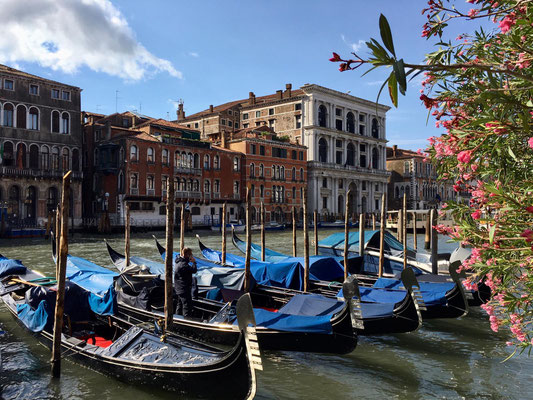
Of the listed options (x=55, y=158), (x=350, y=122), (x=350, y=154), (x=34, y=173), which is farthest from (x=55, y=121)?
(x=350, y=122)

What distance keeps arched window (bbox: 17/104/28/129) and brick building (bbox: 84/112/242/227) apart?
167 inches

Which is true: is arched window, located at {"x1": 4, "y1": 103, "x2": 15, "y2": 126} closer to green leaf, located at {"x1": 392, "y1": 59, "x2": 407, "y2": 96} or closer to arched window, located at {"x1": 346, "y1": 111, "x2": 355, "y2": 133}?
green leaf, located at {"x1": 392, "y1": 59, "x2": 407, "y2": 96}

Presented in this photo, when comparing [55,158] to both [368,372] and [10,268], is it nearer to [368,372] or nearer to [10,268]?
[10,268]

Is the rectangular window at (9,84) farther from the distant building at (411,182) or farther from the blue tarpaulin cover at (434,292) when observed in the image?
the distant building at (411,182)

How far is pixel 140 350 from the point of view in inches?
205

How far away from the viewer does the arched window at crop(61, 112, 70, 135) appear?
27.5 metres

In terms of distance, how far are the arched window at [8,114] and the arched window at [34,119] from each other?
958 mm

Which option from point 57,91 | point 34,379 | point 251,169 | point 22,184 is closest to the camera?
point 34,379

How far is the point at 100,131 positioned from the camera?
29.4 metres

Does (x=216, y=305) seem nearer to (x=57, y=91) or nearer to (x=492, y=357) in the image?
(x=492, y=357)

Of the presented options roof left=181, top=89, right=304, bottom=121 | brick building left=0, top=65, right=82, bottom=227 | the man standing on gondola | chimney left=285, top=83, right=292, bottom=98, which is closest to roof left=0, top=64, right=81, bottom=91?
brick building left=0, top=65, right=82, bottom=227

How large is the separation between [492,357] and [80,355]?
5.39 m

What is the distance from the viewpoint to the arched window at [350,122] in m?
44.5

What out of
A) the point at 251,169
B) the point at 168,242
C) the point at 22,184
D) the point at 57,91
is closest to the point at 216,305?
the point at 168,242
